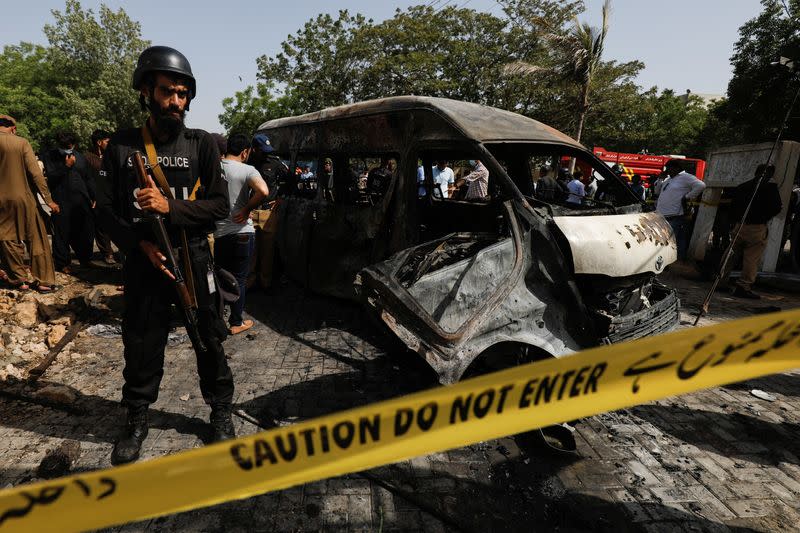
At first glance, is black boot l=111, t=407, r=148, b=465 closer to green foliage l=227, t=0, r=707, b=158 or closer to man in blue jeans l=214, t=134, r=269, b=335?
man in blue jeans l=214, t=134, r=269, b=335

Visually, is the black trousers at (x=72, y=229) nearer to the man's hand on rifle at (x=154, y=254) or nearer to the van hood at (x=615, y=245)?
the man's hand on rifle at (x=154, y=254)

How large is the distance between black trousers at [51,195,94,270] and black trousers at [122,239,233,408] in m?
5.08

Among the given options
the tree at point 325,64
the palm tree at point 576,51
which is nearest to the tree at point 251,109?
the tree at point 325,64

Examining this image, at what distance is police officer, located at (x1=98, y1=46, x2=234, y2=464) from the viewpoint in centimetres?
234

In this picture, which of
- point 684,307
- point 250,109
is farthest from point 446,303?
point 250,109

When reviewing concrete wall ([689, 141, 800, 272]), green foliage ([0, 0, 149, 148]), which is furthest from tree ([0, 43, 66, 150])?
concrete wall ([689, 141, 800, 272])

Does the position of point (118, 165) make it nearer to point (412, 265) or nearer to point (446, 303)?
point (412, 265)

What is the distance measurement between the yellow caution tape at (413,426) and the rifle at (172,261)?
4.77 ft

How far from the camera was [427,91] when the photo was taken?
23.4 metres

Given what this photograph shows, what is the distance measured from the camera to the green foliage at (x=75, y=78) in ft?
114

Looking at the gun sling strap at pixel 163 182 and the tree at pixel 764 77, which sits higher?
the tree at pixel 764 77

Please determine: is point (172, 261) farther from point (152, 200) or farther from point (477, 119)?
point (477, 119)

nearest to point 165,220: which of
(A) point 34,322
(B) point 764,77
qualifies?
(A) point 34,322

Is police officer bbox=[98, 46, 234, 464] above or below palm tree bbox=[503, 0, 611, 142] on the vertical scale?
below
